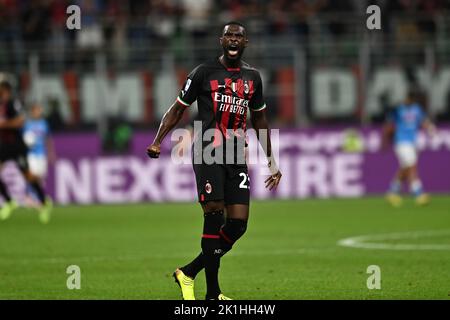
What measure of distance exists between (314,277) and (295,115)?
49.2ft

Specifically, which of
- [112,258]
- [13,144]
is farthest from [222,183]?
[13,144]

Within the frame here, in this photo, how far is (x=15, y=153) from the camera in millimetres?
22594

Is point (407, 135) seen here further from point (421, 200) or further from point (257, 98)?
point (257, 98)

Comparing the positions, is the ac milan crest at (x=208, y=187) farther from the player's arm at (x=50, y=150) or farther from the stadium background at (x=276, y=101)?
the player's arm at (x=50, y=150)

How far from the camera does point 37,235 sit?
64.5 ft

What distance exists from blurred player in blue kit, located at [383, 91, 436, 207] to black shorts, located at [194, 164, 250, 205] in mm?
15206

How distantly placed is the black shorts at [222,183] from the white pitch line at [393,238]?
5.93 m

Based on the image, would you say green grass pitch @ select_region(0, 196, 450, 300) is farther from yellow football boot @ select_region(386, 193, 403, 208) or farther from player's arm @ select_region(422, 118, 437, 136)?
player's arm @ select_region(422, 118, 437, 136)

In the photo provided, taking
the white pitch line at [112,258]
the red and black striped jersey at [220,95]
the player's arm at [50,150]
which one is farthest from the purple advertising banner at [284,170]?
the red and black striped jersey at [220,95]

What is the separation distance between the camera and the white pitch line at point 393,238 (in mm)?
16359

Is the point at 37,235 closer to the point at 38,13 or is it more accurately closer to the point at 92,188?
the point at 92,188

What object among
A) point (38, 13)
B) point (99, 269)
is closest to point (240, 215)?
point (99, 269)

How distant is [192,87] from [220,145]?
24.2 inches

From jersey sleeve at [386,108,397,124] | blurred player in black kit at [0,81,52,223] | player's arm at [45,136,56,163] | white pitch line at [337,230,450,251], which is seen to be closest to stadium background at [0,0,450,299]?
player's arm at [45,136,56,163]
